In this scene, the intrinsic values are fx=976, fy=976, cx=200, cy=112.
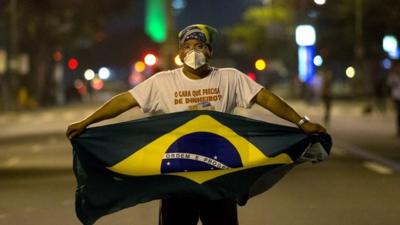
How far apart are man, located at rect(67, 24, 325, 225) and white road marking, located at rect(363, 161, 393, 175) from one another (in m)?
9.47

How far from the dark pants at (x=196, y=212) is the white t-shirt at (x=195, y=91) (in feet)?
1.99

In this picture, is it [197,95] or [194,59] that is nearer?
[194,59]

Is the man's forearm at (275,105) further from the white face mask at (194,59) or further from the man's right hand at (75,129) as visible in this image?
the man's right hand at (75,129)

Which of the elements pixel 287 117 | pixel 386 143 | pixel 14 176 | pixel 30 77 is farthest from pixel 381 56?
pixel 287 117

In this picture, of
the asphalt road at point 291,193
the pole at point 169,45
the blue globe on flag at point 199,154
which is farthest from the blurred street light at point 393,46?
the blue globe on flag at point 199,154

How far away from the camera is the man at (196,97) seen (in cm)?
619

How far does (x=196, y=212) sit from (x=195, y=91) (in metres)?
0.77

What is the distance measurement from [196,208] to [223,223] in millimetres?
243

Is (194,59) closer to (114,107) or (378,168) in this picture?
(114,107)

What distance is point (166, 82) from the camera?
248 inches

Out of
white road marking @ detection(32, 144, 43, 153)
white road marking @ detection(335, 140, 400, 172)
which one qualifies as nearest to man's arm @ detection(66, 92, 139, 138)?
white road marking @ detection(335, 140, 400, 172)

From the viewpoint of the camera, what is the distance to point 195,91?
6.27 meters

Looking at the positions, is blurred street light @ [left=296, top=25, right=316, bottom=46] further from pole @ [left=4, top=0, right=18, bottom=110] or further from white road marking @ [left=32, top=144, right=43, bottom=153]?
white road marking @ [left=32, top=144, right=43, bottom=153]

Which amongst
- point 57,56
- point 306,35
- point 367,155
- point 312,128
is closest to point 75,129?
point 312,128
